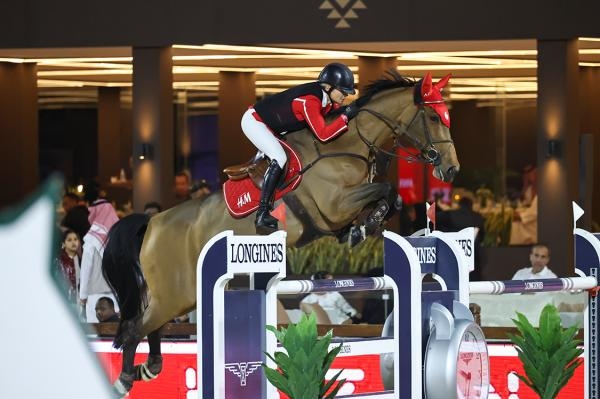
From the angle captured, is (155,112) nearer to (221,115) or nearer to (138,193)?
(138,193)

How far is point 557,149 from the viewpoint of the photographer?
1292cm

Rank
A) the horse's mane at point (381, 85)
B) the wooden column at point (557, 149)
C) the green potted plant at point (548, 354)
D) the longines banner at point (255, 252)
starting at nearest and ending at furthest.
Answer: the longines banner at point (255, 252) → the green potted plant at point (548, 354) → the horse's mane at point (381, 85) → the wooden column at point (557, 149)

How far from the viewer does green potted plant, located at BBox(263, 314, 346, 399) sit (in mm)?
3354

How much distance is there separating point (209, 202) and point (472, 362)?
302cm

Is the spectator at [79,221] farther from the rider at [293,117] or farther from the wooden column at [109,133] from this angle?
the wooden column at [109,133]

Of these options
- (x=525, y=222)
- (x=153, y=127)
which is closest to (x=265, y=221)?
(x=153, y=127)

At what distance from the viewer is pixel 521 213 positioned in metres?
16.0

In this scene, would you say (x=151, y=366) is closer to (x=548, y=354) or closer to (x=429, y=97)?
(x=429, y=97)

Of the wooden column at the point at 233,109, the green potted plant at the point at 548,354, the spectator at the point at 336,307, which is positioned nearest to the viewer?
the green potted plant at the point at 548,354

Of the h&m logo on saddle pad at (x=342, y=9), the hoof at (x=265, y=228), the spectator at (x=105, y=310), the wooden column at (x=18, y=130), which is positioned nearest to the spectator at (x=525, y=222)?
the h&m logo on saddle pad at (x=342, y=9)

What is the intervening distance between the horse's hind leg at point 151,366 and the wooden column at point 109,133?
14.8m

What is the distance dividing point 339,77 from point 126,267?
170cm

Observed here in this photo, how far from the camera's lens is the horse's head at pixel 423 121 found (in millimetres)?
6594

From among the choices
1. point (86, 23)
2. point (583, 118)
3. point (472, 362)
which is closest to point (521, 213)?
point (583, 118)
